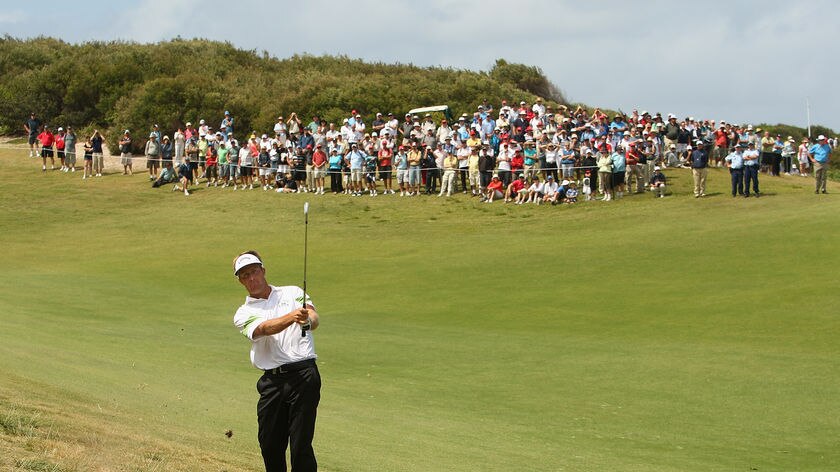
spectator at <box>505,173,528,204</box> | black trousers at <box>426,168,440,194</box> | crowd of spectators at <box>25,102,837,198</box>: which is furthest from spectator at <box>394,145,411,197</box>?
spectator at <box>505,173,528,204</box>

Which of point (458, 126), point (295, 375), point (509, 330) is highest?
point (458, 126)

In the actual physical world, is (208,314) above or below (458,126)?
below

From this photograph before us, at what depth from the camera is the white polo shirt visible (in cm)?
879

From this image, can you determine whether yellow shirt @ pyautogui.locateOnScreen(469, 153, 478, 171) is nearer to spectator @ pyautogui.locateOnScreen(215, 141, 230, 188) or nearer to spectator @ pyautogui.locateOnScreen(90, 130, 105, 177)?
spectator @ pyautogui.locateOnScreen(215, 141, 230, 188)

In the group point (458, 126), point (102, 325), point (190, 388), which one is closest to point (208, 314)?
point (102, 325)

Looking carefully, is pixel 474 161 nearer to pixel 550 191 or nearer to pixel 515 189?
pixel 515 189

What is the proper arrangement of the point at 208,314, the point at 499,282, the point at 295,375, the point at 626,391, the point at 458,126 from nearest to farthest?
the point at 295,375 → the point at 626,391 → the point at 208,314 → the point at 499,282 → the point at 458,126

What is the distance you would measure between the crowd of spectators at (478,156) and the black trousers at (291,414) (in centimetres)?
3055

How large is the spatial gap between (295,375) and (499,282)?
64.6 feet

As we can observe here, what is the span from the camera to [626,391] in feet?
53.2

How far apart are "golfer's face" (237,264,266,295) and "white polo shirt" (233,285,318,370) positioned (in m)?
0.11

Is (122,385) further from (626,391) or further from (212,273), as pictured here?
(212,273)

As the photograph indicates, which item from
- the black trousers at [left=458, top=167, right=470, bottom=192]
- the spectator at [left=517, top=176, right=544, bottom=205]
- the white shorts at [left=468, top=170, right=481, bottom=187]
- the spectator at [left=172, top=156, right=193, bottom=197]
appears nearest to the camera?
the spectator at [left=517, top=176, right=544, bottom=205]

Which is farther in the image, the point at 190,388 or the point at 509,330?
the point at 509,330
